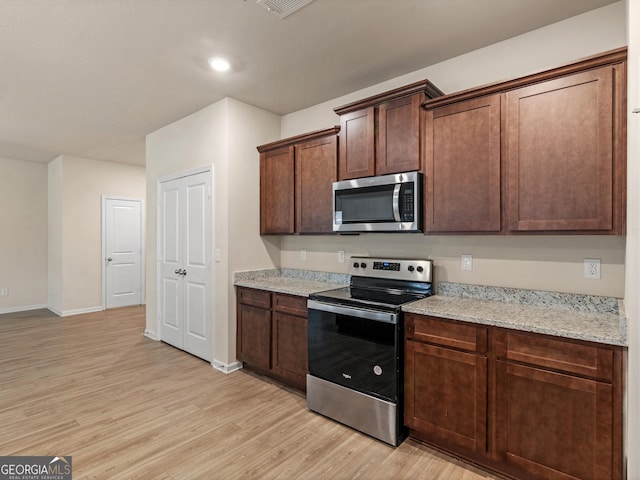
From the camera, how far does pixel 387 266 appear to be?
2906mm

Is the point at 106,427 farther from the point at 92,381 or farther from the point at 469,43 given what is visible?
the point at 469,43

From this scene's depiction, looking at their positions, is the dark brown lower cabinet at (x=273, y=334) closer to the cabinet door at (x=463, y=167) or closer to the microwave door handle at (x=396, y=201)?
the microwave door handle at (x=396, y=201)

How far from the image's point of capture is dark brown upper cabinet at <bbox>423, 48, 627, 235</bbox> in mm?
1853

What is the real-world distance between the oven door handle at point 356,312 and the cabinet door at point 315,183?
773mm

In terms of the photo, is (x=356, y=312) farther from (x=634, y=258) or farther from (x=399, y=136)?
(x=634, y=258)

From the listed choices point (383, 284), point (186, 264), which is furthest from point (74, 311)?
point (383, 284)

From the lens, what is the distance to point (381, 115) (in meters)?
2.71

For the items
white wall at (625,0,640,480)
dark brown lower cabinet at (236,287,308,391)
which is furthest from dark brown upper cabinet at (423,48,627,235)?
dark brown lower cabinet at (236,287,308,391)

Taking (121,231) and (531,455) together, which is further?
(121,231)

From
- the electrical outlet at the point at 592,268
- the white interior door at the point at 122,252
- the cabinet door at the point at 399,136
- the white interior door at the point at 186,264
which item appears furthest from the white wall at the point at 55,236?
the electrical outlet at the point at 592,268

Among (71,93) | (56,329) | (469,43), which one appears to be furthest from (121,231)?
(469,43)

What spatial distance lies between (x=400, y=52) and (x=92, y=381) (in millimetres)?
4002

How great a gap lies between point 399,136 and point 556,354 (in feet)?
5.69

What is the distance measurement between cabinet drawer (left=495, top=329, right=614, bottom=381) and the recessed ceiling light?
2.78 metres
